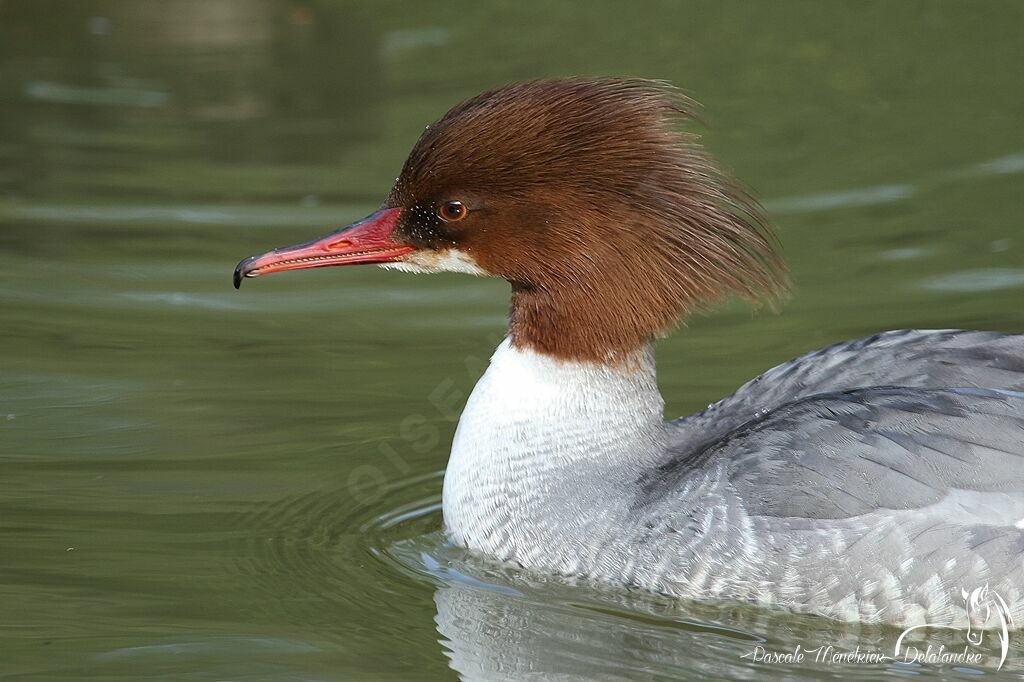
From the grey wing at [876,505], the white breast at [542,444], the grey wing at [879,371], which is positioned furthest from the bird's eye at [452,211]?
the grey wing at [876,505]

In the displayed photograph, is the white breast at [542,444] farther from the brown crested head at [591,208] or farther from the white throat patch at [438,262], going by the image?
the white throat patch at [438,262]

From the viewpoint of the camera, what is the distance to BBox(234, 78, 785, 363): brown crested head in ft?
18.0

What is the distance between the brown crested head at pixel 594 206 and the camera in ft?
18.0

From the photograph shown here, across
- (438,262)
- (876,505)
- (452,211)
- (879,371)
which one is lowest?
(876,505)

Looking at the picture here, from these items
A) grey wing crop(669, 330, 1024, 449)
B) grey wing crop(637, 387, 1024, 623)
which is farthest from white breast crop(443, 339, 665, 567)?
grey wing crop(637, 387, 1024, 623)

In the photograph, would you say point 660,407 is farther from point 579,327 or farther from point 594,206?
point 594,206

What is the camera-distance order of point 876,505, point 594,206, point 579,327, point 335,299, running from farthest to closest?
point 335,299, point 579,327, point 594,206, point 876,505

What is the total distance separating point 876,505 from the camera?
202 inches

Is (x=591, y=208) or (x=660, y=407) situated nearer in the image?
(x=591, y=208)

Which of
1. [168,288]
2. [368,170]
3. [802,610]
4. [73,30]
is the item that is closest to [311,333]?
[168,288]

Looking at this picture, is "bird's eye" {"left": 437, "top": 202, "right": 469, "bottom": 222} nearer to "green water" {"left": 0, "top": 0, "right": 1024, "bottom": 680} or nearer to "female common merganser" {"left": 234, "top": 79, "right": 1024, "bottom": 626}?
"female common merganser" {"left": 234, "top": 79, "right": 1024, "bottom": 626}

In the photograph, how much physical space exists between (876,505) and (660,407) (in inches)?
35.8

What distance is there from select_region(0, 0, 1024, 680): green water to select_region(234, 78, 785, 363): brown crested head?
0.94 m

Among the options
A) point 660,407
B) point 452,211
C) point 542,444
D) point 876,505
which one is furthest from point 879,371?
point 452,211
